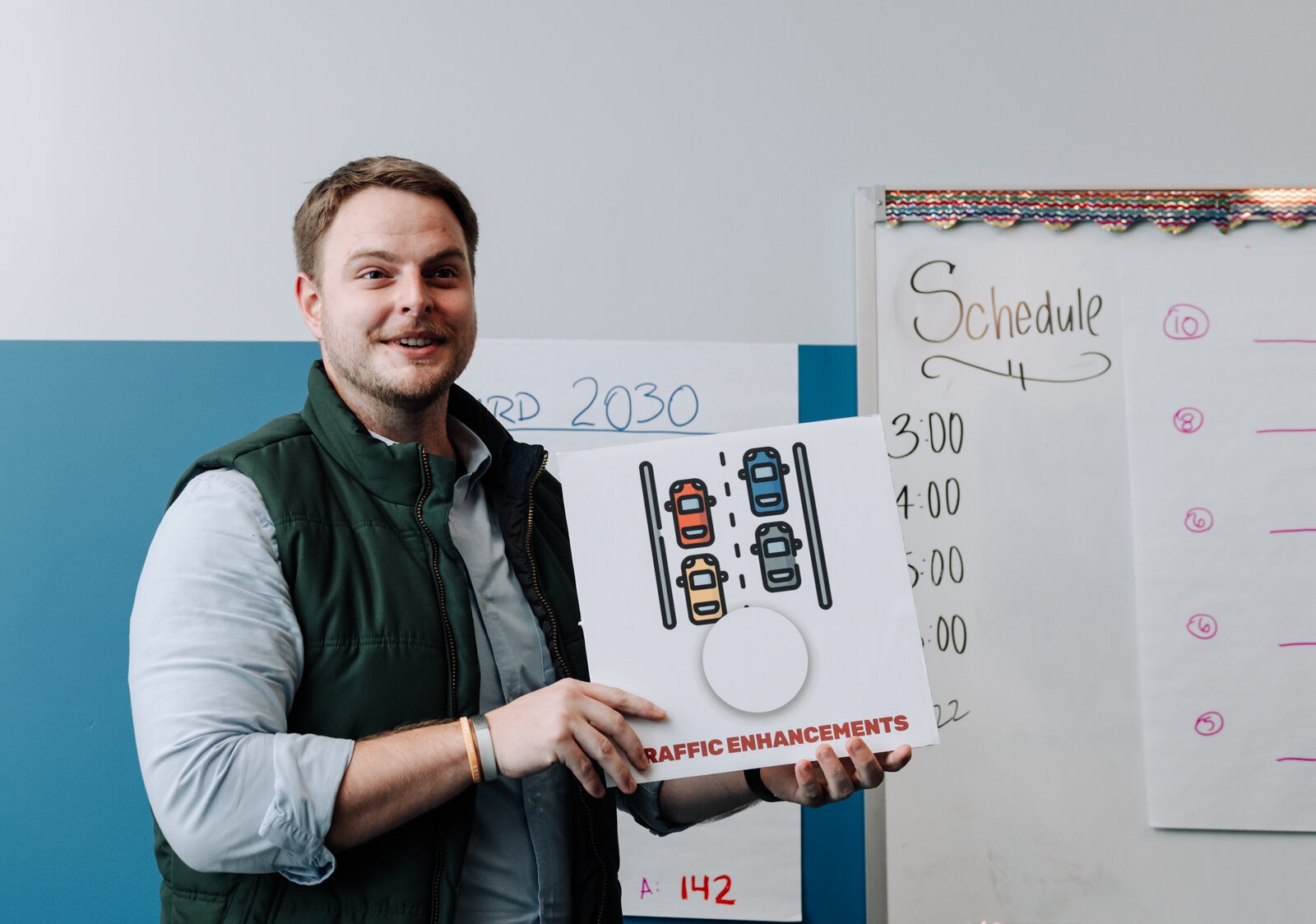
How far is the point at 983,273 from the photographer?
5.70 ft

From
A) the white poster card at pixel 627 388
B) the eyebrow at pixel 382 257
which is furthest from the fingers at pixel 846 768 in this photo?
the white poster card at pixel 627 388

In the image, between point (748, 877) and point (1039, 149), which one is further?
point (1039, 149)

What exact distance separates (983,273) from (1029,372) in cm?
19

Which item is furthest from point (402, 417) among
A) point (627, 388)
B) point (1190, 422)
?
point (1190, 422)

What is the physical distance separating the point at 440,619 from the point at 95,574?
44.1 inches

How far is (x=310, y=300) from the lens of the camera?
1.15 meters

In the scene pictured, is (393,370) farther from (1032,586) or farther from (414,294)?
(1032,586)

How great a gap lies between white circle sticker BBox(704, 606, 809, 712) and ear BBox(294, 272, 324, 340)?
1.86 ft

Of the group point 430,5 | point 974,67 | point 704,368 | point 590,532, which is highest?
point 430,5

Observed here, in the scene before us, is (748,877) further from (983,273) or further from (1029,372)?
(983,273)

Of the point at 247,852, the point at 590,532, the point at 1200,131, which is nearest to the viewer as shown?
the point at 247,852

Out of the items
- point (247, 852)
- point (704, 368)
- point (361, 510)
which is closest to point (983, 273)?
point (704, 368)

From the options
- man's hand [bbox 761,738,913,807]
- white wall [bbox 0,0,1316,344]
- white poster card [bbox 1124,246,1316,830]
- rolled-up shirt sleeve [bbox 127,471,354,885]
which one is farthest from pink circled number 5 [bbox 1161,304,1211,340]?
rolled-up shirt sleeve [bbox 127,471,354,885]

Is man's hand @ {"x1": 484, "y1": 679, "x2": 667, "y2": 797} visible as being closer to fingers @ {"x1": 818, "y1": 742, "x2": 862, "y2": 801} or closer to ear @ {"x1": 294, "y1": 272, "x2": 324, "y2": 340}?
fingers @ {"x1": 818, "y1": 742, "x2": 862, "y2": 801}
